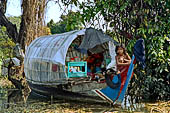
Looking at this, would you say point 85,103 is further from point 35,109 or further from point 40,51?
point 40,51

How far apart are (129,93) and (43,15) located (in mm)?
4363

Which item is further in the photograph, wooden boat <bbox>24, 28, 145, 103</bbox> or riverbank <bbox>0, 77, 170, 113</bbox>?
wooden boat <bbox>24, 28, 145, 103</bbox>

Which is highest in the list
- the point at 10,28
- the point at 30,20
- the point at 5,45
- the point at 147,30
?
the point at 30,20

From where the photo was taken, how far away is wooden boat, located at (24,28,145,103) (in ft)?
18.9

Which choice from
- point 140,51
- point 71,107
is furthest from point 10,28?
point 140,51

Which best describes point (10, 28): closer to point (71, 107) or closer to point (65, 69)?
point (65, 69)

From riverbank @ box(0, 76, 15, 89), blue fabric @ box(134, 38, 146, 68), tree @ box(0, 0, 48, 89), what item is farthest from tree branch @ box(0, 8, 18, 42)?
blue fabric @ box(134, 38, 146, 68)

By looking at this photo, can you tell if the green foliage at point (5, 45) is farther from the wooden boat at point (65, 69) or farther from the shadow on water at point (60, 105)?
the shadow on water at point (60, 105)

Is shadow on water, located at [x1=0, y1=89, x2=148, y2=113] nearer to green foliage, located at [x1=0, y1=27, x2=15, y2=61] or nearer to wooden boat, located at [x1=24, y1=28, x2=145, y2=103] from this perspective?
wooden boat, located at [x1=24, y1=28, x2=145, y2=103]

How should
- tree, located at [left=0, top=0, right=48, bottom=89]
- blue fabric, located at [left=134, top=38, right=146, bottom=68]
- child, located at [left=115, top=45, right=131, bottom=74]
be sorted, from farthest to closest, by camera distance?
tree, located at [left=0, top=0, right=48, bottom=89] < child, located at [left=115, top=45, right=131, bottom=74] < blue fabric, located at [left=134, top=38, right=146, bottom=68]

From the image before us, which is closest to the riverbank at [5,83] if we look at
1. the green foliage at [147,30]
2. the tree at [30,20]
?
the tree at [30,20]

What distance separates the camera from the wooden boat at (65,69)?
577 centimetres

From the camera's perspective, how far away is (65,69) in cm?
Answer: 609

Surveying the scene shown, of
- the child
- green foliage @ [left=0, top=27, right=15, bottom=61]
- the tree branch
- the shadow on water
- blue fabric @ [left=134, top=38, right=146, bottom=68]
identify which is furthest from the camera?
green foliage @ [left=0, top=27, right=15, bottom=61]
